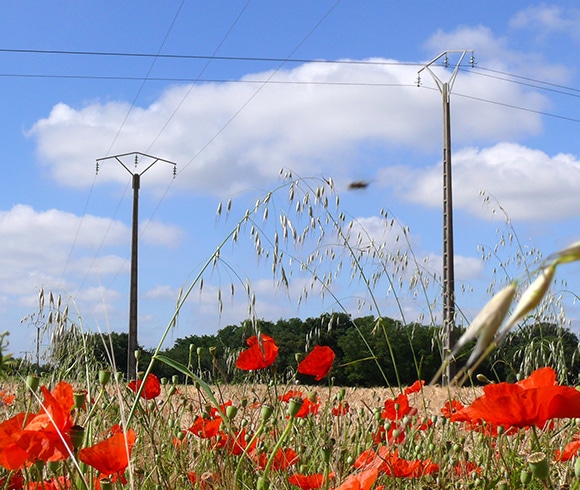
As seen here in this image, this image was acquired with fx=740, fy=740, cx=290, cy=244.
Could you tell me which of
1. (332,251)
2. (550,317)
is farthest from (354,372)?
(332,251)

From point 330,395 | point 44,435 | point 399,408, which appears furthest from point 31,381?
point 330,395

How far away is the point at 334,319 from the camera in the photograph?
3.18 meters

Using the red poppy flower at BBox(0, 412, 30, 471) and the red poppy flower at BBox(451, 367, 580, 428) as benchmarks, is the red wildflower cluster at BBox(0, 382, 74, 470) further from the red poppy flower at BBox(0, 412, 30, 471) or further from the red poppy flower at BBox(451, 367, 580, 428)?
the red poppy flower at BBox(451, 367, 580, 428)

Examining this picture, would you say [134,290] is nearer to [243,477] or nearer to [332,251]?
[332,251]

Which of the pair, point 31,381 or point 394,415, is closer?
point 31,381

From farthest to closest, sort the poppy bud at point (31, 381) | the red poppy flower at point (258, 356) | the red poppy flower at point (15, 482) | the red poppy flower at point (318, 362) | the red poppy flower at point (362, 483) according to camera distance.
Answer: the red poppy flower at point (318, 362), the red poppy flower at point (258, 356), the red poppy flower at point (15, 482), the poppy bud at point (31, 381), the red poppy flower at point (362, 483)

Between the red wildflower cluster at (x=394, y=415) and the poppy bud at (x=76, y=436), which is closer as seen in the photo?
the poppy bud at (x=76, y=436)

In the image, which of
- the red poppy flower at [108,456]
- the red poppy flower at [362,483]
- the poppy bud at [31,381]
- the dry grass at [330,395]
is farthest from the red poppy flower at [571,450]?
the poppy bud at [31,381]

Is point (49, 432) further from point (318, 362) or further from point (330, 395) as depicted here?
point (330, 395)

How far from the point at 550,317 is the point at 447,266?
7.55 meters

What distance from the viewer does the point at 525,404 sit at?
92cm

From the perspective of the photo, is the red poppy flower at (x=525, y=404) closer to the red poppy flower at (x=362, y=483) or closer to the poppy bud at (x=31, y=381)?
the red poppy flower at (x=362, y=483)

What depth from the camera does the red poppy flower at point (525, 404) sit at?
0.91 meters

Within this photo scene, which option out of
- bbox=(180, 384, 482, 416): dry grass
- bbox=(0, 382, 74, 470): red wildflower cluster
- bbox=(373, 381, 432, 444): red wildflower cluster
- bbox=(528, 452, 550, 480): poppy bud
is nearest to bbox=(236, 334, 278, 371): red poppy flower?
bbox=(180, 384, 482, 416): dry grass
